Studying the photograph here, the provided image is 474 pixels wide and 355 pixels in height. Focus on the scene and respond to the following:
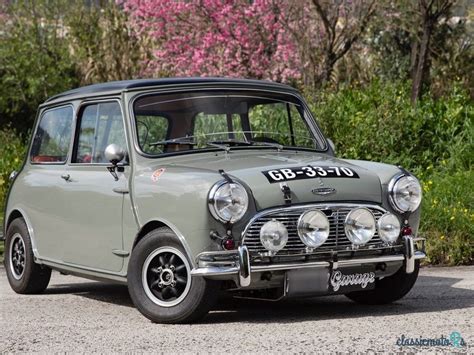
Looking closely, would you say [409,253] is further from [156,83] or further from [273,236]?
[156,83]

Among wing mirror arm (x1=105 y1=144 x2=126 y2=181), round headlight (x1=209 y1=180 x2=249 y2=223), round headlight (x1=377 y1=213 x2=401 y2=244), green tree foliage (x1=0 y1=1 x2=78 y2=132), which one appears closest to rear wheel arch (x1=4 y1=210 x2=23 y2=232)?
wing mirror arm (x1=105 y1=144 x2=126 y2=181)

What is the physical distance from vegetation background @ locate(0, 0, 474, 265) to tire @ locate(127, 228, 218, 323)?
171 inches

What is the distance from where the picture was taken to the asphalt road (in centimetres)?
632

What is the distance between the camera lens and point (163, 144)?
7.95 metres

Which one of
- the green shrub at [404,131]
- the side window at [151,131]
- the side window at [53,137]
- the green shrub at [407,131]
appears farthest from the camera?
the green shrub at [404,131]

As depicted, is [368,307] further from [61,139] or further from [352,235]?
[61,139]

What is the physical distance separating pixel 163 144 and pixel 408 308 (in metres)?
2.16

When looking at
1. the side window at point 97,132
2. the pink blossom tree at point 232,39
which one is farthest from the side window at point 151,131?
the pink blossom tree at point 232,39

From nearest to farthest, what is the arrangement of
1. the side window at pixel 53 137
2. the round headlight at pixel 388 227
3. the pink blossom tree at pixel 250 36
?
the round headlight at pixel 388 227 → the side window at pixel 53 137 → the pink blossom tree at pixel 250 36

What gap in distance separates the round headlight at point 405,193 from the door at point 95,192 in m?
1.90

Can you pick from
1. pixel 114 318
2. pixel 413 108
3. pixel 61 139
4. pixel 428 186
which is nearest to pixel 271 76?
pixel 413 108

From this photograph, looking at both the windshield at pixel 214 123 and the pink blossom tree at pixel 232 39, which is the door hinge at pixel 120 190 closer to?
the windshield at pixel 214 123

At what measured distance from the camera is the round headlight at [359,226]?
717cm

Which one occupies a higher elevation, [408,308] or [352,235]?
[352,235]
